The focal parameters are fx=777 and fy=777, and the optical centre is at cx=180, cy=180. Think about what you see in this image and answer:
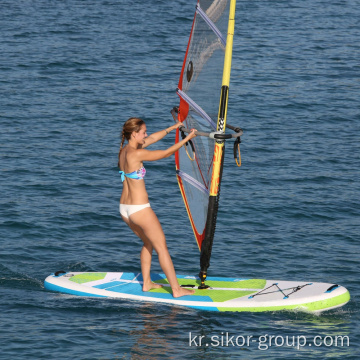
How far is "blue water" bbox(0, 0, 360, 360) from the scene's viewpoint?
1064 cm

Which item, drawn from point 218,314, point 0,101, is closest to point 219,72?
point 218,314

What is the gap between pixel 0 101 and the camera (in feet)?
74.2

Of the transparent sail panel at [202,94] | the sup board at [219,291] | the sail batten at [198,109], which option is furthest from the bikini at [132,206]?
the sup board at [219,291]

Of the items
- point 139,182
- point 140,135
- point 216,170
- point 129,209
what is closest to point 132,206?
point 129,209

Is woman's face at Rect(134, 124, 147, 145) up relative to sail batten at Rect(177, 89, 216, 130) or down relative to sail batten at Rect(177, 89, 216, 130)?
down

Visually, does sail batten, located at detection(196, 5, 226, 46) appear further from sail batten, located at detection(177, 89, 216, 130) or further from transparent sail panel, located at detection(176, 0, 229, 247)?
sail batten, located at detection(177, 89, 216, 130)

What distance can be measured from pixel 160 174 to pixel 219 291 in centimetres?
654

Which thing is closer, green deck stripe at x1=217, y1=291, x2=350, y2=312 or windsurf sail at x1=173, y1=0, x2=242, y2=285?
windsurf sail at x1=173, y1=0, x2=242, y2=285

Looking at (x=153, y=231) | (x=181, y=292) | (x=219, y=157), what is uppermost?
(x=219, y=157)

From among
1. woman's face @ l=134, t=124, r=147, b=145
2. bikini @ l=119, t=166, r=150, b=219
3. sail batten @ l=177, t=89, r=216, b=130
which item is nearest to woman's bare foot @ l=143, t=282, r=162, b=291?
bikini @ l=119, t=166, r=150, b=219

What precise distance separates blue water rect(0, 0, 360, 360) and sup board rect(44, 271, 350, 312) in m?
0.17

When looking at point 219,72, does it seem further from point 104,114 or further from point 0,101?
point 0,101

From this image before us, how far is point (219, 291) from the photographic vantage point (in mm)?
11641

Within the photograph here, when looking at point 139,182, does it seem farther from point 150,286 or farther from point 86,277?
point 86,277
